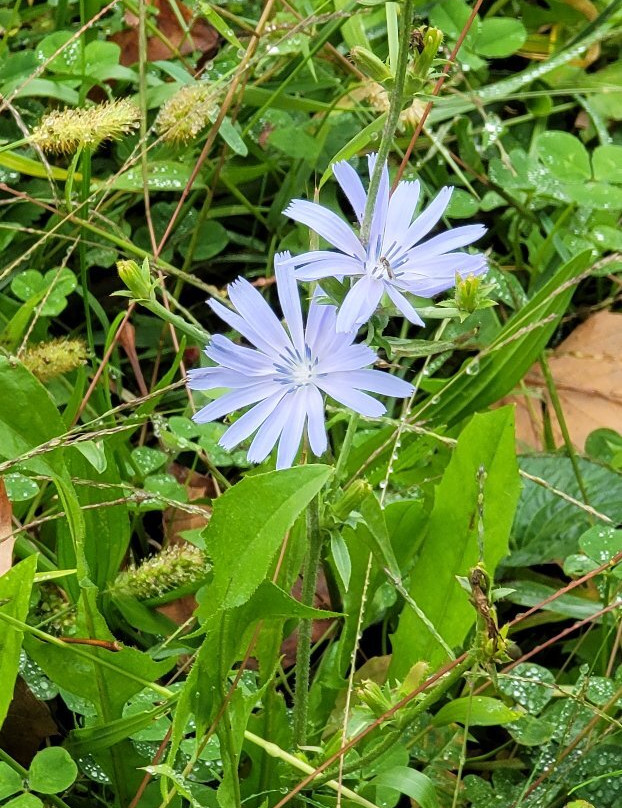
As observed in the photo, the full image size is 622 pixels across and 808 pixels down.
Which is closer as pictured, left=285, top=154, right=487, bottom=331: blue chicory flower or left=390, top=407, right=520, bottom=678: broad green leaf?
left=285, top=154, right=487, bottom=331: blue chicory flower

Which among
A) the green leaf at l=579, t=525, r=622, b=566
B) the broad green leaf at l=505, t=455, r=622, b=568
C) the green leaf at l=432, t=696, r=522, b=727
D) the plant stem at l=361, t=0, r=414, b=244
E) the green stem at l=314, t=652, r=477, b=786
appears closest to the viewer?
the plant stem at l=361, t=0, r=414, b=244

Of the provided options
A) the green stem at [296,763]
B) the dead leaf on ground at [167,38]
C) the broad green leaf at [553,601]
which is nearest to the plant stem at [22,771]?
the green stem at [296,763]

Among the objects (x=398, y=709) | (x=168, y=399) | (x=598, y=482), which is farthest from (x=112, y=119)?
(x=598, y=482)

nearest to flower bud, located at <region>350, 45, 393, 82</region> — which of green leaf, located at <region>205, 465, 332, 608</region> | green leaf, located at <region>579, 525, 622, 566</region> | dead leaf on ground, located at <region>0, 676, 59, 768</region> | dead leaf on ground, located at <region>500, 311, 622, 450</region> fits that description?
green leaf, located at <region>205, 465, 332, 608</region>

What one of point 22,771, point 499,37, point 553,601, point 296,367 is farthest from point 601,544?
point 499,37

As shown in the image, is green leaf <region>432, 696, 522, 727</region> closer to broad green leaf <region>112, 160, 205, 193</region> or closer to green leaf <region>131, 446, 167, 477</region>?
green leaf <region>131, 446, 167, 477</region>

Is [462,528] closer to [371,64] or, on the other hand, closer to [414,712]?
[414,712]
